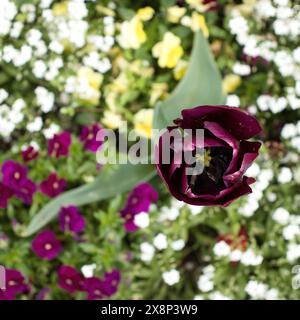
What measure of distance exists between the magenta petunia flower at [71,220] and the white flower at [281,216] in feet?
1.63

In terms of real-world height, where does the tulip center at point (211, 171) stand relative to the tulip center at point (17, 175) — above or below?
above

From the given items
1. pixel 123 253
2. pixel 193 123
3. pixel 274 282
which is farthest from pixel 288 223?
pixel 193 123

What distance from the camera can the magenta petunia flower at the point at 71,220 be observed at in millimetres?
1421

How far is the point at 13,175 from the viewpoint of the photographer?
1.46 meters

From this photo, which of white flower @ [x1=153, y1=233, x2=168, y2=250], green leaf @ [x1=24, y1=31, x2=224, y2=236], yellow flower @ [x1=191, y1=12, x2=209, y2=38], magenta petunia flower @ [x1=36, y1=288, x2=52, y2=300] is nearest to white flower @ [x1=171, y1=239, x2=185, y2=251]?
white flower @ [x1=153, y1=233, x2=168, y2=250]

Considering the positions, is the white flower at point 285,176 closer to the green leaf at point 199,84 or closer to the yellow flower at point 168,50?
the green leaf at point 199,84

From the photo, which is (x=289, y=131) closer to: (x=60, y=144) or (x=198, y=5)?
(x=198, y=5)

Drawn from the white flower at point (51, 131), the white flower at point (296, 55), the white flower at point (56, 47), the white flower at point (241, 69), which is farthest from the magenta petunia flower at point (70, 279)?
the white flower at point (296, 55)

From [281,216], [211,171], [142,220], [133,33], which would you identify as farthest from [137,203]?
[211,171]

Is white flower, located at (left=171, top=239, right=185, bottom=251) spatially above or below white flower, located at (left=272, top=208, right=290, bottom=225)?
below

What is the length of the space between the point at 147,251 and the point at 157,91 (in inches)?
17.9

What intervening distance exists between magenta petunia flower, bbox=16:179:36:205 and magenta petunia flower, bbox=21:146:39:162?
0.06 metres

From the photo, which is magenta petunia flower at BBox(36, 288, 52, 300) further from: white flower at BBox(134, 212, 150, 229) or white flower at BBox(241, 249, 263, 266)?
white flower at BBox(241, 249, 263, 266)

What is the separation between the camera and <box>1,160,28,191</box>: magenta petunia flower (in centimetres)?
146
